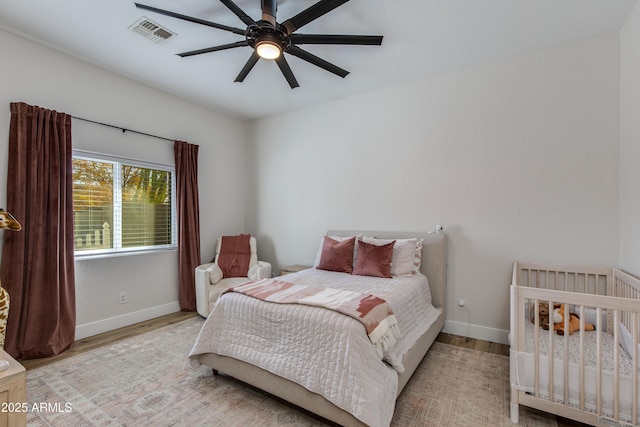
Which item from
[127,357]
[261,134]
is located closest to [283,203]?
[261,134]

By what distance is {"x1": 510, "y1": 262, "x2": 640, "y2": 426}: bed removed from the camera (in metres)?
1.57

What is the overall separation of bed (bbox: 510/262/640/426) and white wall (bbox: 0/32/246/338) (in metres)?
3.70

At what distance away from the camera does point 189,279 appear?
386 cm

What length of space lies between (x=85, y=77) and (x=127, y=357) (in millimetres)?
2777

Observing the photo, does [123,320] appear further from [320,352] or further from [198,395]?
[320,352]

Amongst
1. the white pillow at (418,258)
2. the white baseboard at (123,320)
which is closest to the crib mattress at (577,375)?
the white pillow at (418,258)

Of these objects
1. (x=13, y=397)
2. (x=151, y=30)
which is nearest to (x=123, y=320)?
(x=13, y=397)

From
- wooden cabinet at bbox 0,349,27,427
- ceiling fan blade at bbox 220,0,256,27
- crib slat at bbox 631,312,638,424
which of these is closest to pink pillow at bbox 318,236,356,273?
crib slat at bbox 631,312,638,424

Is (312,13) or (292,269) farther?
(292,269)

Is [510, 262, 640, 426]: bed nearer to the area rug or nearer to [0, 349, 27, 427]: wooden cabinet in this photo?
the area rug

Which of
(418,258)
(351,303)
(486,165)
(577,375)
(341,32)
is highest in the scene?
(341,32)

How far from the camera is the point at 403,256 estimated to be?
301cm

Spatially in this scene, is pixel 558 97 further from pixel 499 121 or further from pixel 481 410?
pixel 481 410

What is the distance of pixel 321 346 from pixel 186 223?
2.83m
